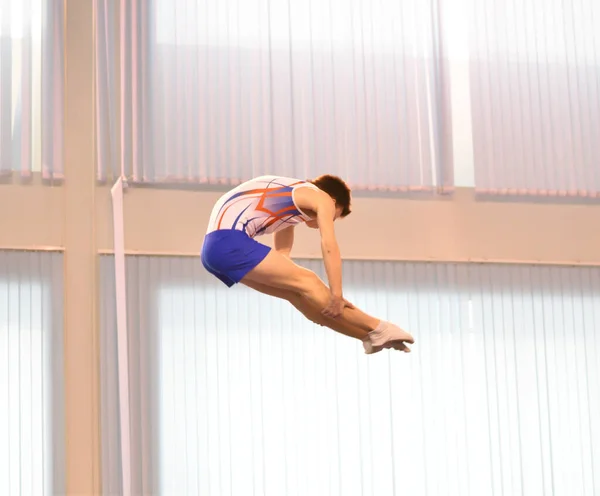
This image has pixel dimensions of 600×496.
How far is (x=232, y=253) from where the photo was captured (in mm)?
4629

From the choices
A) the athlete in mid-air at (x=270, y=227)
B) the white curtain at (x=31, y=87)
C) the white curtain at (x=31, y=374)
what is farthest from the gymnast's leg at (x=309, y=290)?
the white curtain at (x=31, y=87)

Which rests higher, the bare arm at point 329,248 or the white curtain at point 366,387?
the bare arm at point 329,248

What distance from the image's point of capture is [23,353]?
7406 millimetres

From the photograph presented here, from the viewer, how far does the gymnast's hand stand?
4627mm

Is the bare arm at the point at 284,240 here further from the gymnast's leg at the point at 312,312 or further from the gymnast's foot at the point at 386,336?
the gymnast's foot at the point at 386,336

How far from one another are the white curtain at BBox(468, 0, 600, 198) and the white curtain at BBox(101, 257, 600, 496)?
2.65ft

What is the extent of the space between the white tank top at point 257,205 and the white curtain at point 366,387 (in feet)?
10.3

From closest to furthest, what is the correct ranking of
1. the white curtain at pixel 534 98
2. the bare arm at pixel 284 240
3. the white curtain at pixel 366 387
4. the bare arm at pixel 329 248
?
the bare arm at pixel 329 248, the bare arm at pixel 284 240, the white curtain at pixel 366 387, the white curtain at pixel 534 98

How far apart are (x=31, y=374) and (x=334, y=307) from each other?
11.3ft

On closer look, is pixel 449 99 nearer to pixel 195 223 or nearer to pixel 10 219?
pixel 195 223

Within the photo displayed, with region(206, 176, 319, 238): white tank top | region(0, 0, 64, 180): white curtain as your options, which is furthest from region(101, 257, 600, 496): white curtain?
region(206, 176, 319, 238): white tank top

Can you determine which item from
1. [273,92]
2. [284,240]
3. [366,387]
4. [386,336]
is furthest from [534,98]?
[386,336]

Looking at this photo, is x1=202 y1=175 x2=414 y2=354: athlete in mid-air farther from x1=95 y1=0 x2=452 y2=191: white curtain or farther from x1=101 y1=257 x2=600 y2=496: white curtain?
x1=95 y1=0 x2=452 y2=191: white curtain

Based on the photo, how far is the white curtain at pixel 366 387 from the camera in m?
7.58
